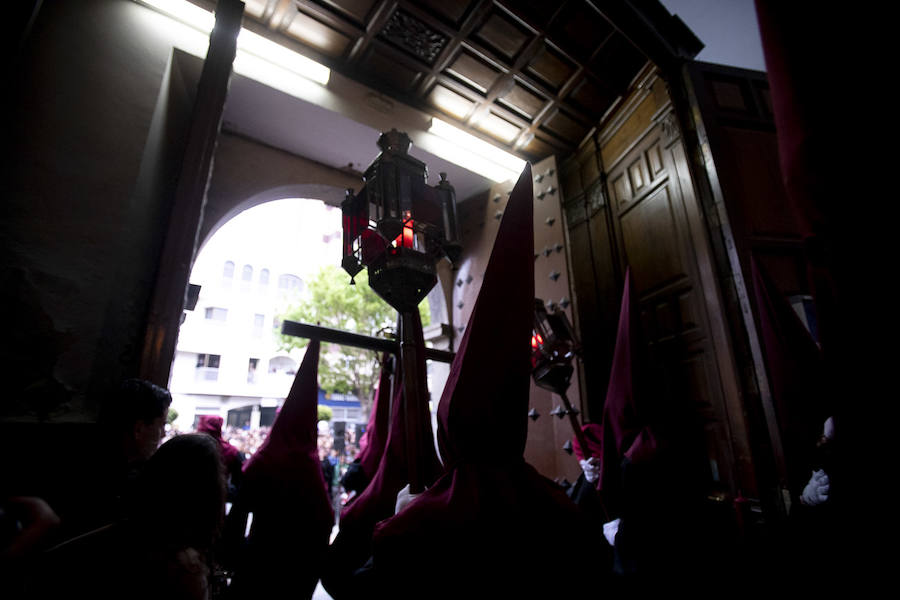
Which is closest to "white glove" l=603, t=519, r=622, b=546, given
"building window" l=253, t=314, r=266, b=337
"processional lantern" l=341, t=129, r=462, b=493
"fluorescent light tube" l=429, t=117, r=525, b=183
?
"processional lantern" l=341, t=129, r=462, b=493

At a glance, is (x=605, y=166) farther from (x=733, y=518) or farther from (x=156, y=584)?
(x=156, y=584)

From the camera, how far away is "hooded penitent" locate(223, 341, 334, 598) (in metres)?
2.32

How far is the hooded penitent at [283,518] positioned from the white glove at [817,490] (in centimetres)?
260

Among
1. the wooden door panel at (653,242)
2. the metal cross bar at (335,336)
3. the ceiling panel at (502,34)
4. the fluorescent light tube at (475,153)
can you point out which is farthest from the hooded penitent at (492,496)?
the fluorescent light tube at (475,153)

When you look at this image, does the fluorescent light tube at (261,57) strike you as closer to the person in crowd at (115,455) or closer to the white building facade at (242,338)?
the person in crowd at (115,455)

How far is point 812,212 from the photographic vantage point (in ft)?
2.17

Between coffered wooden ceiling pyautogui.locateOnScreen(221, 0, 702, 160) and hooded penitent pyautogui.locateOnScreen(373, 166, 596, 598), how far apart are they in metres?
3.22

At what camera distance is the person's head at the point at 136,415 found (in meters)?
1.61

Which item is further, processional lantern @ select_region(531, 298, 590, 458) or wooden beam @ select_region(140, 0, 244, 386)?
processional lantern @ select_region(531, 298, 590, 458)

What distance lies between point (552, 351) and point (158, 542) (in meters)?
2.36

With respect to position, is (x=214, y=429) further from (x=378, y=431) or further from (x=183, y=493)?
(x=183, y=493)

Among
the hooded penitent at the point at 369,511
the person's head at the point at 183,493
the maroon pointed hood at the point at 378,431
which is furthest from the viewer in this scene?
the maroon pointed hood at the point at 378,431

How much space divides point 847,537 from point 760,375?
2.38 meters

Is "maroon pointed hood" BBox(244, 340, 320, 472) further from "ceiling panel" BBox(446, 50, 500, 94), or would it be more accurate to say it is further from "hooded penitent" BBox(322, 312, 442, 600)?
"ceiling panel" BBox(446, 50, 500, 94)
